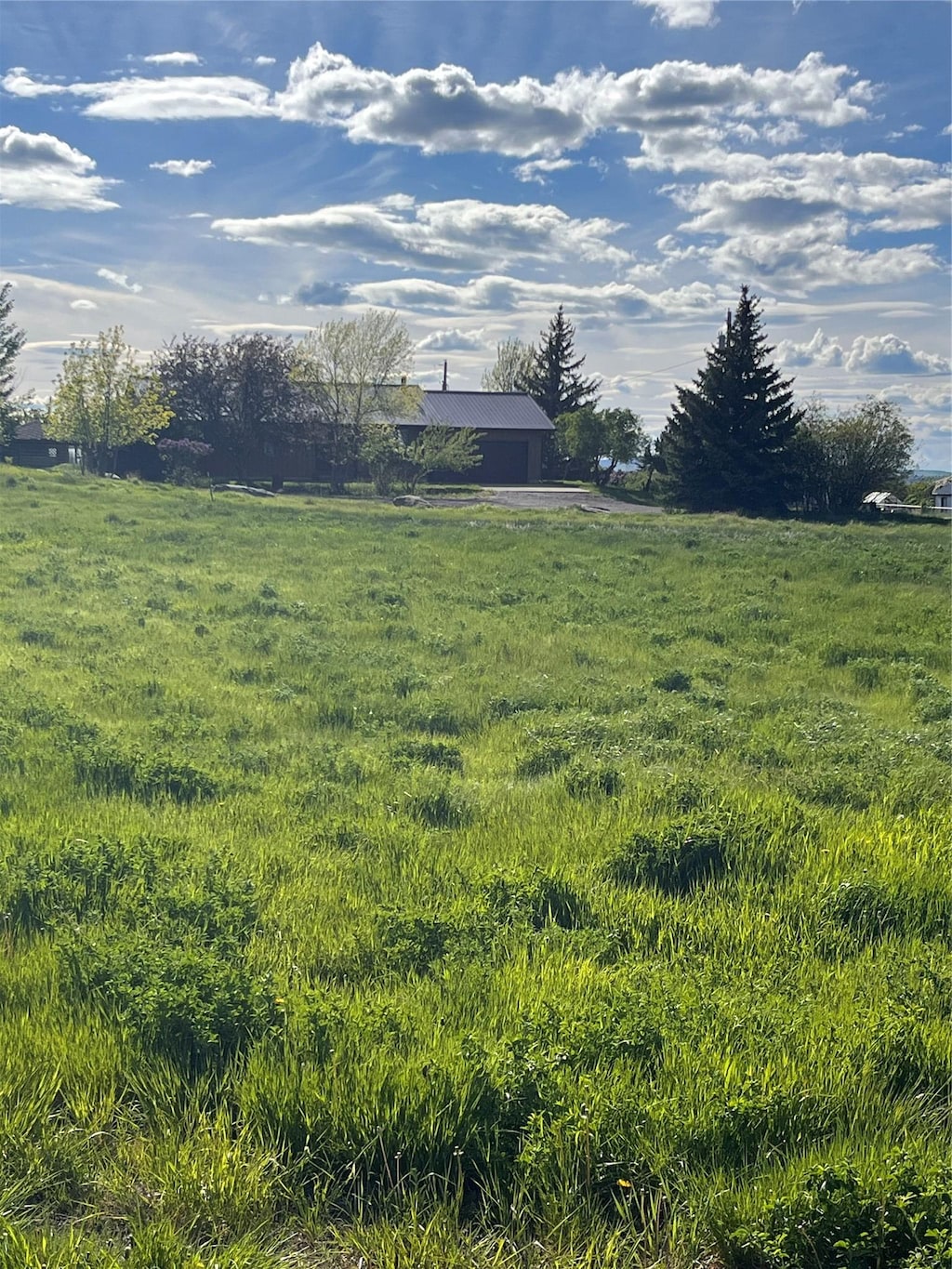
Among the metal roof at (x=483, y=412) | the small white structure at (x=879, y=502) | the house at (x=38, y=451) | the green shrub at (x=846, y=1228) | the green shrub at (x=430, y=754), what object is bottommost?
the green shrub at (x=846, y=1228)

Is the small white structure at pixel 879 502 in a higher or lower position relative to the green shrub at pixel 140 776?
higher

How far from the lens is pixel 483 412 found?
6738 centimetres

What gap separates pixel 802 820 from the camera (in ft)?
20.5

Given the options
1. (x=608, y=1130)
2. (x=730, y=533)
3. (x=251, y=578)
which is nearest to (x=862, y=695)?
(x=608, y=1130)

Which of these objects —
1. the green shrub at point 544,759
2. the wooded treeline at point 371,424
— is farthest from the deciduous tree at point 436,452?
the green shrub at point 544,759

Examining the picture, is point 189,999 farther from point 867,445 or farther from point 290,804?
point 867,445

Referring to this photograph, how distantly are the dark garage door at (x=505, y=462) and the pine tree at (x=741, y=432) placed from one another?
18.8 m

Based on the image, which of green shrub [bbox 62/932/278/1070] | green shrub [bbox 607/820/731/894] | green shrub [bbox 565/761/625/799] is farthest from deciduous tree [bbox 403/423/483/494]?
green shrub [bbox 62/932/278/1070]

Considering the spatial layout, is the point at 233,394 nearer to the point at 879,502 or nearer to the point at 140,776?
the point at 879,502

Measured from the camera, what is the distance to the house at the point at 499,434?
212 ft

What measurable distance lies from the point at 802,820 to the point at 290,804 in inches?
140

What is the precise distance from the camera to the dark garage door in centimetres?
6538

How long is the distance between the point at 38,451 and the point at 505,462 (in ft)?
106

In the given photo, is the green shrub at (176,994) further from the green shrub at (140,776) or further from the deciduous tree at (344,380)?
the deciduous tree at (344,380)
